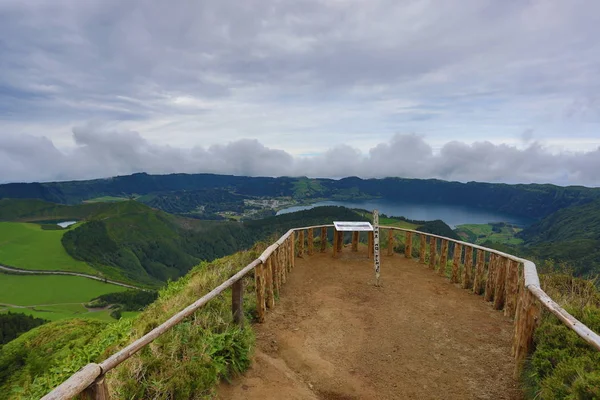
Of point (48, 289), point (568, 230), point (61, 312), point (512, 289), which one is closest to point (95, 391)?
point (512, 289)

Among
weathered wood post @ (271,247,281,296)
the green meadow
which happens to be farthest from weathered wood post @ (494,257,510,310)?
the green meadow

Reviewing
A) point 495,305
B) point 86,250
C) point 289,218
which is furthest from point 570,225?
point 86,250

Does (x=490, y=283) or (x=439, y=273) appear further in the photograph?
(x=439, y=273)

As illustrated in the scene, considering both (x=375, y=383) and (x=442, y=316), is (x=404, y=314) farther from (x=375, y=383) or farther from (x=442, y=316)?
(x=375, y=383)

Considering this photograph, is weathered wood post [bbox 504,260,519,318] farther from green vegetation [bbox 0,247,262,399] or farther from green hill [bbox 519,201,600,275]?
green hill [bbox 519,201,600,275]

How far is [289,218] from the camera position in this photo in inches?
4751

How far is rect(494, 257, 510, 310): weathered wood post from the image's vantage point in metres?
7.04

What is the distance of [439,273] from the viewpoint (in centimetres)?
962

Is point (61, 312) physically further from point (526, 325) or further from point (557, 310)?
point (557, 310)

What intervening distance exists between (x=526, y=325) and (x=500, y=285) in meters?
2.90

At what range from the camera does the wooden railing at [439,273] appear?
2.62 metres

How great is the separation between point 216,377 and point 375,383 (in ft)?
6.90

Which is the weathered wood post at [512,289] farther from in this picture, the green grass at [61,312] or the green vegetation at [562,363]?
the green grass at [61,312]

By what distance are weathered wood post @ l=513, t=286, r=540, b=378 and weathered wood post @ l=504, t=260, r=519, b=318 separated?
6.52 ft
